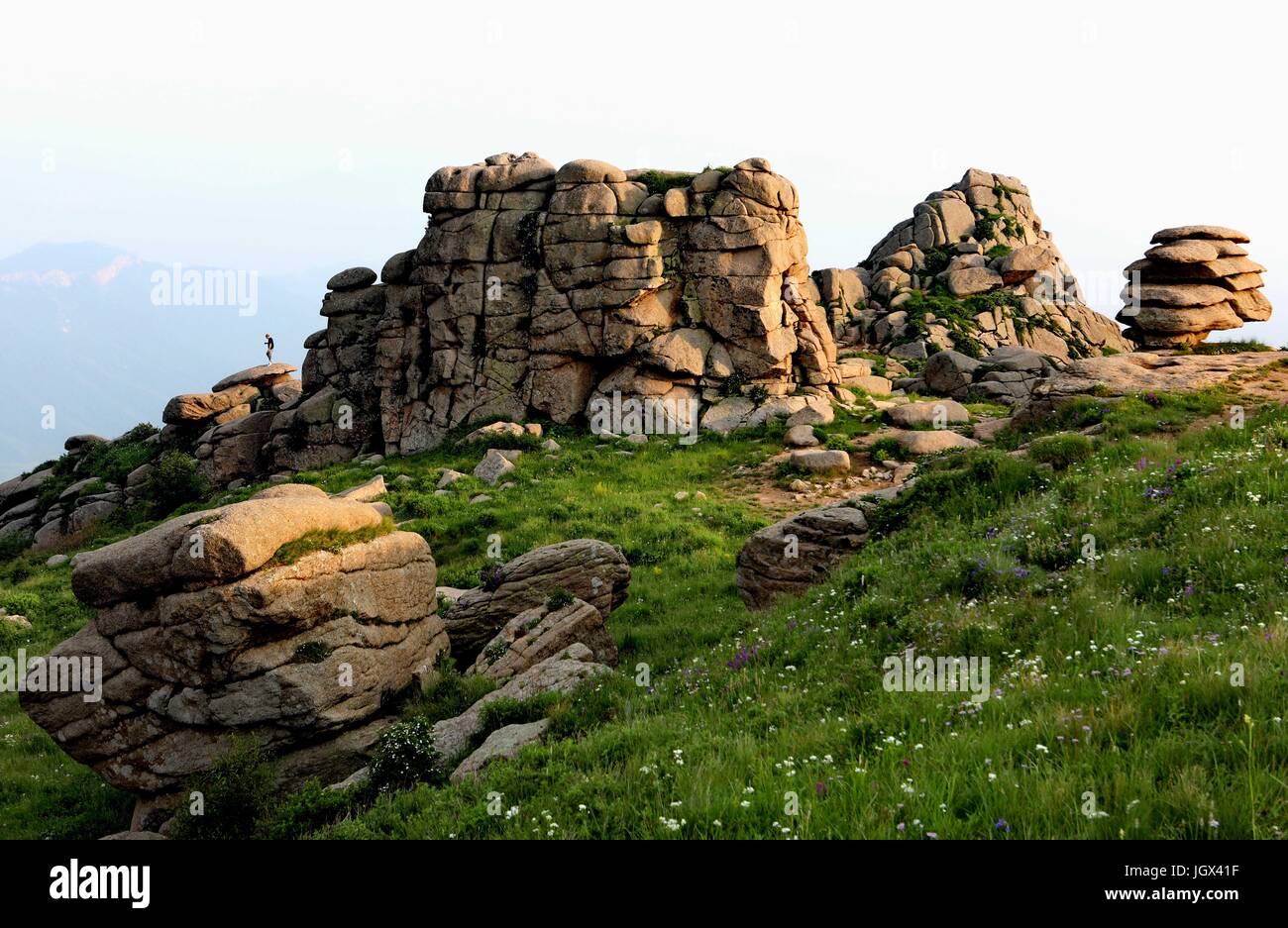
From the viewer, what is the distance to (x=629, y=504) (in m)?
29.4

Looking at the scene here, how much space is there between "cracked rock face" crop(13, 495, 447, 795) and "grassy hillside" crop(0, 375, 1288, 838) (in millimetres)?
1314

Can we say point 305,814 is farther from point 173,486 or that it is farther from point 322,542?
point 173,486

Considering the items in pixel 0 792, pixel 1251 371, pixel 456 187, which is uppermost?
pixel 456 187

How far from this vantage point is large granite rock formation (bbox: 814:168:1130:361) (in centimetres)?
6150

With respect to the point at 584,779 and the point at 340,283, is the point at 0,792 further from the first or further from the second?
the point at 340,283

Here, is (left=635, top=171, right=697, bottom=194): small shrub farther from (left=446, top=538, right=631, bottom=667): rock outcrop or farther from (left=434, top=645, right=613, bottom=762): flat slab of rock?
(left=434, top=645, right=613, bottom=762): flat slab of rock

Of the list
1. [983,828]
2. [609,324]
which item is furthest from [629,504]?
[983,828]

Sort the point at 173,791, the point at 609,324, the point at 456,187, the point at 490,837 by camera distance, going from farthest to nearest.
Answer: the point at 456,187
the point at 609,324
the point at 173,791
the point at 490,837

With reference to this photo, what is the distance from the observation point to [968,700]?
28.8 ft

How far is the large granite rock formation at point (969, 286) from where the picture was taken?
61.5m

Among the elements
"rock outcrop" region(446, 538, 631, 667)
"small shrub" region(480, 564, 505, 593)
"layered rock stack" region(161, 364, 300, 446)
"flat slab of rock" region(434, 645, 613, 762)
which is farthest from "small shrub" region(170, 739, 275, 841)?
"layered rock stack" region(161, 364, 300, 446)

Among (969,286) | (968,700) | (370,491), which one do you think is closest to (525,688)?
(968,700)
